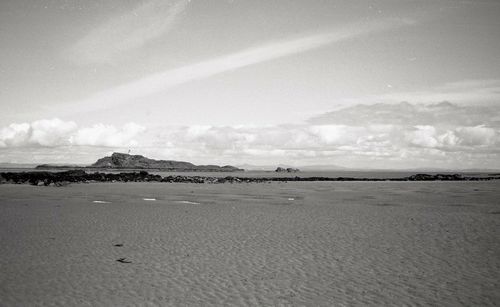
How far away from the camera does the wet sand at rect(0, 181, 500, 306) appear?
9359mm

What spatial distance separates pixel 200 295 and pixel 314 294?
9.61 ft

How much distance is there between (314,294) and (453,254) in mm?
7425

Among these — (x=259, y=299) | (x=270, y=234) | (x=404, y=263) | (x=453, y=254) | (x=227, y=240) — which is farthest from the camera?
(x=270, y=234)

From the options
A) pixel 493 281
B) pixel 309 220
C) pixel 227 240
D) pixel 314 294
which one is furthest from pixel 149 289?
pixel 309 220

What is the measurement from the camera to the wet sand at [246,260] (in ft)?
30.7

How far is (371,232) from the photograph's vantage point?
18.3 m

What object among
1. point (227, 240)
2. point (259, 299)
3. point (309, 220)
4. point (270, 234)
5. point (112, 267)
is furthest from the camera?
point (309, 220)


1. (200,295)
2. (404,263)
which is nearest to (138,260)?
(200,295)

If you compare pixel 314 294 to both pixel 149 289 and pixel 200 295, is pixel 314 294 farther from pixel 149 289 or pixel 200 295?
pixel 149 289

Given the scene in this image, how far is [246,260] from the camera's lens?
12812 millimetres

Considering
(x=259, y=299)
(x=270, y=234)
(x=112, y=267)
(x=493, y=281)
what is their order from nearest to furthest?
1. (x=259, y=299)
2. (x=493, y=281)
3. (x=112, y=267)
4. (x=270, y=234)

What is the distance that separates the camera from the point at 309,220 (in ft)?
72.8

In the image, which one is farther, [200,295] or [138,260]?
[138,260]

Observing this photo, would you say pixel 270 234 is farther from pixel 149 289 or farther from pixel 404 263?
pixel 149 289
